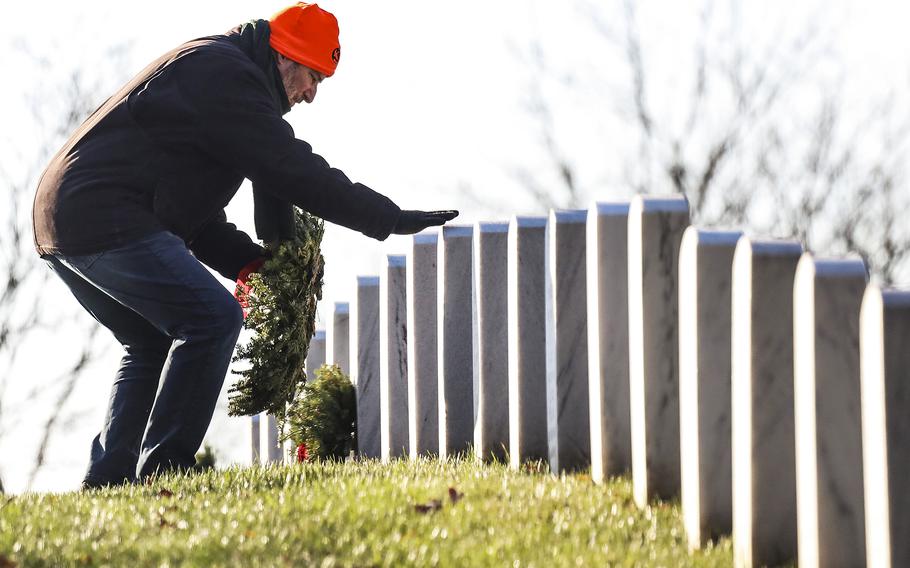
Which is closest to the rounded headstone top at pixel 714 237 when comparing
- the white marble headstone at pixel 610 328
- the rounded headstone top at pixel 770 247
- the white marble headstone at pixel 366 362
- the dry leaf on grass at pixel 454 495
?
the rounded headstone top at pixel 770 247

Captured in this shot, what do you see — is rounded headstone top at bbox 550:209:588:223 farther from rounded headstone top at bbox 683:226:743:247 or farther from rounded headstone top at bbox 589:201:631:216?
rounded headstone top at bbox 683:226:743:247

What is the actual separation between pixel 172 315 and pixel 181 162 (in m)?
0.65

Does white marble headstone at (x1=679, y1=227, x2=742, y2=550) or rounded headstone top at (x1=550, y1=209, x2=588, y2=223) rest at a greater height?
rounded headstone top at (x1=550, y1=209, x2=588, y2=223)

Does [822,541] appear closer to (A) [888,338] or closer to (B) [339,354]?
(A) [888,338]

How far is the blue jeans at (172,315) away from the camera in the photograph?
4977 mm

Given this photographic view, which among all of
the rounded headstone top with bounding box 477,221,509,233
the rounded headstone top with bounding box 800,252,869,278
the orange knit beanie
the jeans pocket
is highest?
the orange knit beanie

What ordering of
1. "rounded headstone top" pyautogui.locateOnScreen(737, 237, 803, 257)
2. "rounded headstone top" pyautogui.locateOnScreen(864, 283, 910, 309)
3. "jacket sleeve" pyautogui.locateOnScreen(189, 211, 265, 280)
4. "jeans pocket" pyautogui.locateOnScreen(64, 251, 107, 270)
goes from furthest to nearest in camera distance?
1. "jacket sleeve" pyautogui.locateOnScreen(189, 211, 265, 280)
2. "jeans pocket" pyautogui.locateOnScreen(64, 251, 107, 270)
3. "rounded headstone top" pyautogui.locateOnScreen(737, 237, 803, 257)
4. "rounded headstone top" pyautogui.locateOnScreen(864, 283, 910, 309)

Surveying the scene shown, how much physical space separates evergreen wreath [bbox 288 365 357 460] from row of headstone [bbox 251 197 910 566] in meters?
0.56

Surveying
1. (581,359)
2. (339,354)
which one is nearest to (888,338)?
(581,359)

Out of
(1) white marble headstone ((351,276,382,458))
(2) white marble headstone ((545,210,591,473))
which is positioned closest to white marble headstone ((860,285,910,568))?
(2) white marble headstone ((545,210,591,473))

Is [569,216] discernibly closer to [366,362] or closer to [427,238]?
[427,238]

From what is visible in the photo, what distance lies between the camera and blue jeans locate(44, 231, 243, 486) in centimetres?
498

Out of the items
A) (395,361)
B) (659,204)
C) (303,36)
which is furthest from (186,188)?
(659,204)

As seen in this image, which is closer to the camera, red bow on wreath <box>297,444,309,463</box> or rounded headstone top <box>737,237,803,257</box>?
rounded headstone top <box>737,237,803,257</box>
